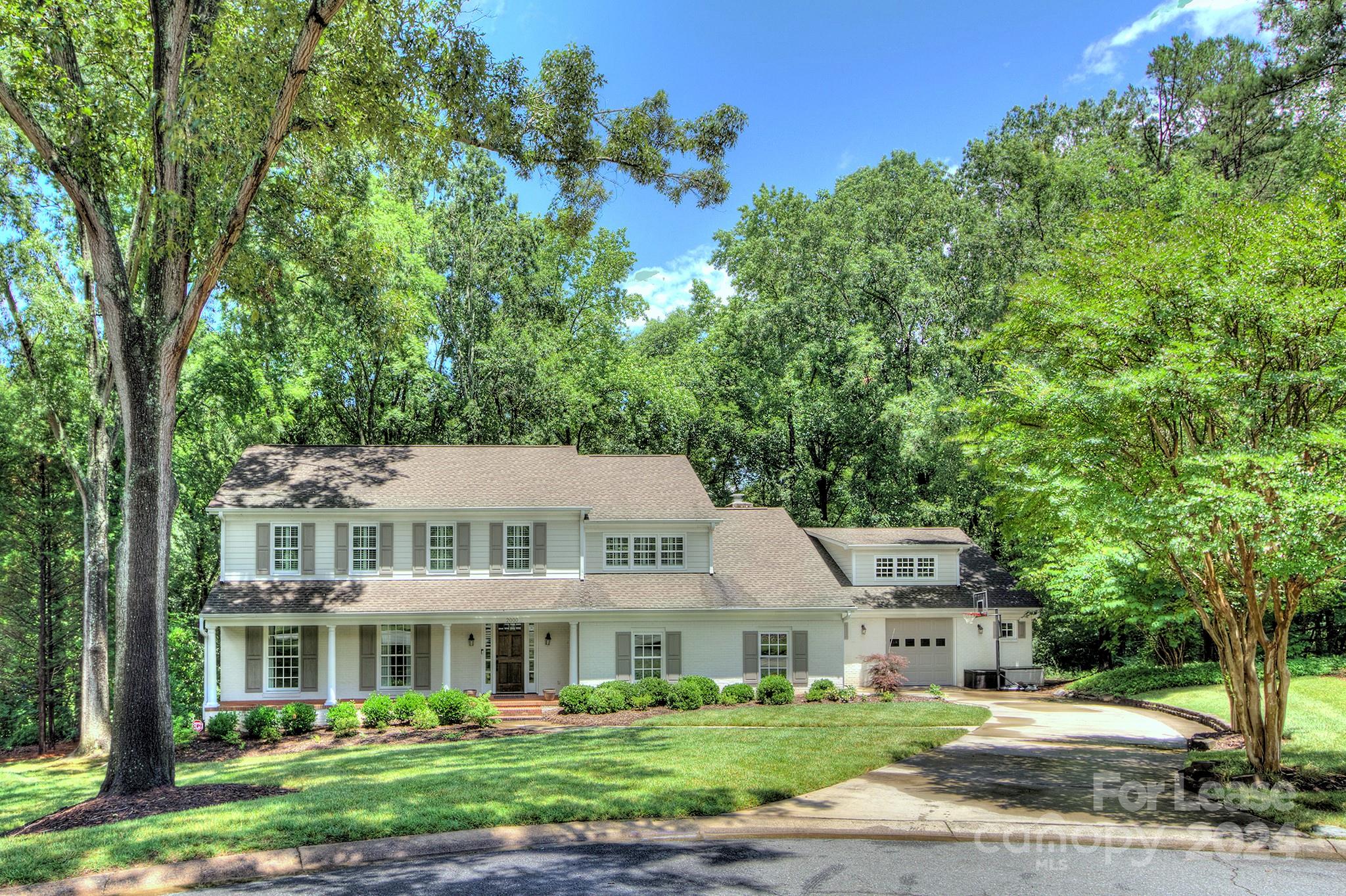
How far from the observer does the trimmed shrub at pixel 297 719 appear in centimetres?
1880

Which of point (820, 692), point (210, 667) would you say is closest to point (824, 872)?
point (820, 692)

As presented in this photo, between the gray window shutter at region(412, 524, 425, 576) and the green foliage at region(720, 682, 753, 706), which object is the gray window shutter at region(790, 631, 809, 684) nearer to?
the green foliage at region(720, 682, 753, 706)

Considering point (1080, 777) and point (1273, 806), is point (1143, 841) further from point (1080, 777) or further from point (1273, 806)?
point (1080, 777)

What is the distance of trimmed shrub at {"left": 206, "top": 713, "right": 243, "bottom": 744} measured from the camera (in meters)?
18.0

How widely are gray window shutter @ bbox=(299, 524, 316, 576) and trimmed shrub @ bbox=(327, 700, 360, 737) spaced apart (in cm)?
511

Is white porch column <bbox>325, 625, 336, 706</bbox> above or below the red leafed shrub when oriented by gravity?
above

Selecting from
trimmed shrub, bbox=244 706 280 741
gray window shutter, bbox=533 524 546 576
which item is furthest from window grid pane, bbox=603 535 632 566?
trimmed shrub, bbox=244 706 280 741

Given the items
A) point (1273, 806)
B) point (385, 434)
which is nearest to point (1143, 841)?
point (1273, 806)

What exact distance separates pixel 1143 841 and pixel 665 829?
4.67 m

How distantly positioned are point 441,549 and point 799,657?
33.8 ft

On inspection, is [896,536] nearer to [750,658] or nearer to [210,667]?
[750,658]

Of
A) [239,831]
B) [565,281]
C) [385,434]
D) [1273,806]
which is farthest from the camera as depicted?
[565,281]

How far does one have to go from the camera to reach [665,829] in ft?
28.1

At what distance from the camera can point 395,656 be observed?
900 inches
